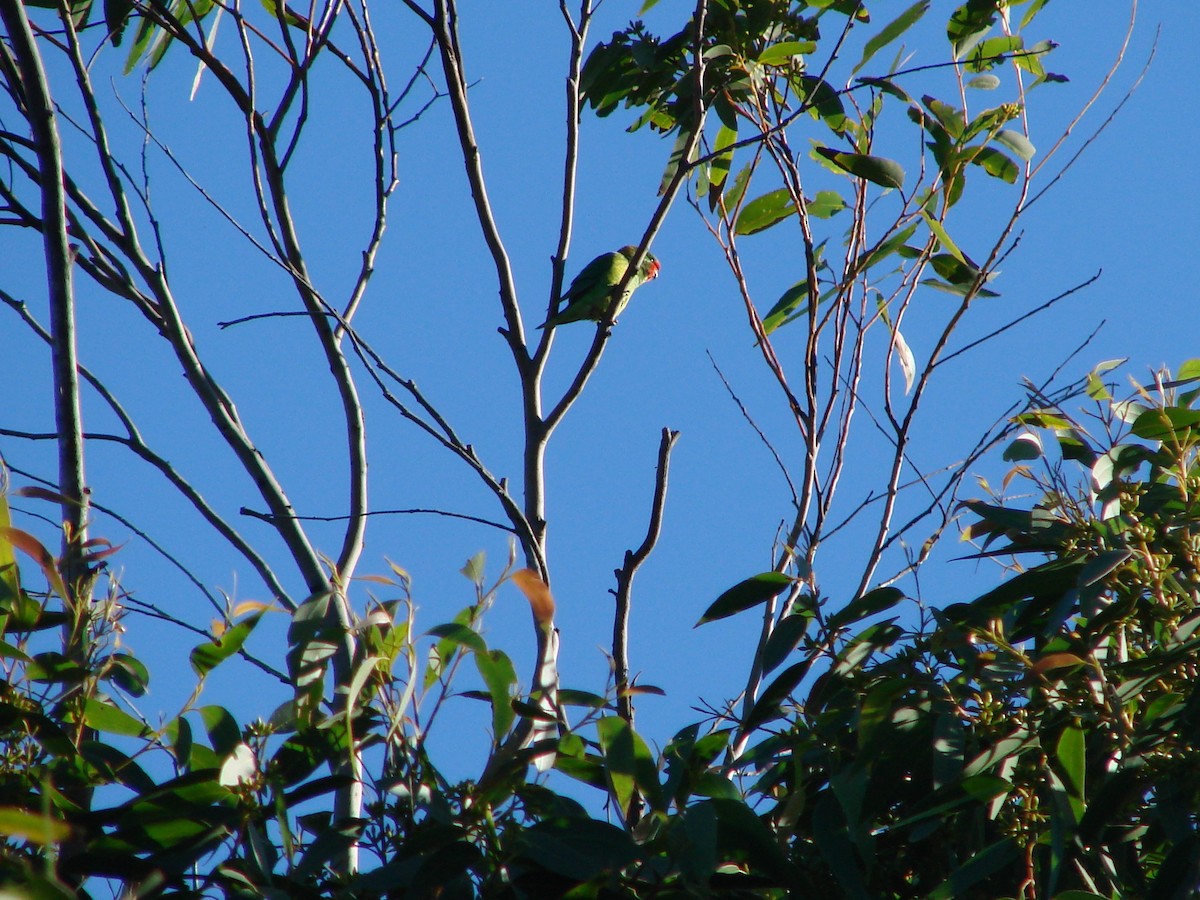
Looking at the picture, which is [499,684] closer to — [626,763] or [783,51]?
[626,763]

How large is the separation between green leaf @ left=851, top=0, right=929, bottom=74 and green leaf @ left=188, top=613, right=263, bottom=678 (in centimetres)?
189

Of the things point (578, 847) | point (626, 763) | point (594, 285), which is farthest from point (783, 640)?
point (594, 285)

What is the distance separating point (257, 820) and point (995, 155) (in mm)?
2174

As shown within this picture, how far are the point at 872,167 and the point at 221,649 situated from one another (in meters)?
1.77

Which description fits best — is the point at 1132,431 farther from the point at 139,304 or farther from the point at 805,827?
the point at 139,304

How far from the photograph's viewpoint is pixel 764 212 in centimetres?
267

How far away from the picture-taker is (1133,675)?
107 centimetres

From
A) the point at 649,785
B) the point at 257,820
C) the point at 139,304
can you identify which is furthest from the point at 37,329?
the point at 649,785

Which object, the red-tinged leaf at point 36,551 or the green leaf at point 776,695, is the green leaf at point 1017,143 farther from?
the red-tinged leaf at point 36,551

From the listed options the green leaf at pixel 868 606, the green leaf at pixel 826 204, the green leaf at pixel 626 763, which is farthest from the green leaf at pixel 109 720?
the green leaf at pixel 826 204

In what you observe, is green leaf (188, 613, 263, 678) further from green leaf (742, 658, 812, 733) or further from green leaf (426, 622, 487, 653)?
green leaf (742, 658, 812, 733)

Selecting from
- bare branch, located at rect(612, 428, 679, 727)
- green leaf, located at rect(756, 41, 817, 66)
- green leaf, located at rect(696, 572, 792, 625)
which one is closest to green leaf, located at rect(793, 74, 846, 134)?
green leaf, located at rect(756, 41, 817, 66)

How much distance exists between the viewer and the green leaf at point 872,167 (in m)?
2.36

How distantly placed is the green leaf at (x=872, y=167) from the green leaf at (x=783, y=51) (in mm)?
212
